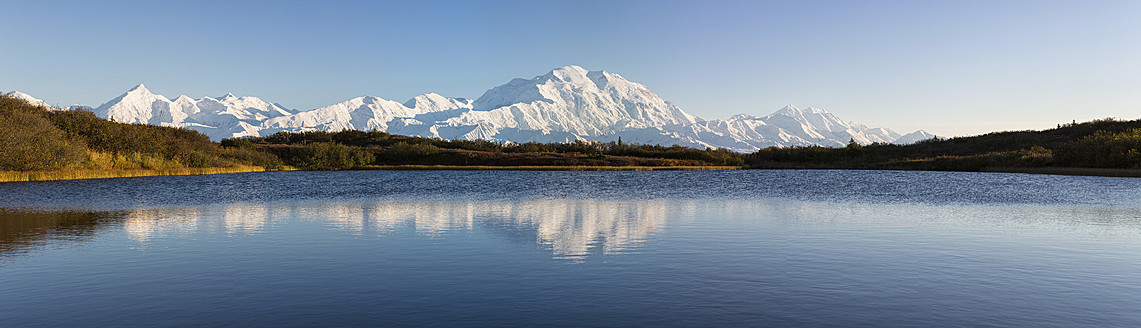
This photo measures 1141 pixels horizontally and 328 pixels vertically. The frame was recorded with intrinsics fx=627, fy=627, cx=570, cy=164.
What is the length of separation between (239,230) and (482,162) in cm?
13400

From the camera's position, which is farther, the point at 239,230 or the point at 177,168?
the point at 177,168

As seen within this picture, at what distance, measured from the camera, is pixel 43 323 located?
1189 cm

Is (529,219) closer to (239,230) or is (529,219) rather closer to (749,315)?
(239,230)

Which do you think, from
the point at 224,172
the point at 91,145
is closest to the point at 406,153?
the point at 224,172

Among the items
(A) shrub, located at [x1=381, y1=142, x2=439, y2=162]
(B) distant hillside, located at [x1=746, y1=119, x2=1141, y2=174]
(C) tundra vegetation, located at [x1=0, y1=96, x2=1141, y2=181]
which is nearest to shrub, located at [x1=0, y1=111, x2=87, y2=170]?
(C) tundra vegetation, located at [x1=0, y1=96, x2=1141, y2=181]

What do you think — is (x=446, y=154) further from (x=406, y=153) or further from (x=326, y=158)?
(x=326, y=158)

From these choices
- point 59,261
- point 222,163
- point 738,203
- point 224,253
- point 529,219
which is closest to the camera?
point 59,261

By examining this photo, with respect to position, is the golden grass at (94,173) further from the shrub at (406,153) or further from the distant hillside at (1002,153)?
the distant hillside at (1002,153)

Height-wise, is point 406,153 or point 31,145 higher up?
point 406,153

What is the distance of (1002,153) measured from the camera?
14100 cm

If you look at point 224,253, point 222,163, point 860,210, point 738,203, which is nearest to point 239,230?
point 224,253

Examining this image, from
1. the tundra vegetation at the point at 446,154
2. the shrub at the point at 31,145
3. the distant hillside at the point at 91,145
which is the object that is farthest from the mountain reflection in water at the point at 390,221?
the tundra vegetation at the point at 446,154

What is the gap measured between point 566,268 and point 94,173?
82.0 metres

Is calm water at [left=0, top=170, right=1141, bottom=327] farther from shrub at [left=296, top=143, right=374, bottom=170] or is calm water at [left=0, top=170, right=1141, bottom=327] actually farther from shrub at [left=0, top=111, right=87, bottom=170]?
shrub at [left=296, top=143, right=374, bottom=170]
